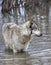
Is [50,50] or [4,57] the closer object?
[4,57]

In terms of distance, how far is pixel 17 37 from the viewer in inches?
301

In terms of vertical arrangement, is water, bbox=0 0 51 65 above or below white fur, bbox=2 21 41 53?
below

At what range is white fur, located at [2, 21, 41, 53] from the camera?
7469mm

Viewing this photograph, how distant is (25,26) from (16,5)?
1245 cm

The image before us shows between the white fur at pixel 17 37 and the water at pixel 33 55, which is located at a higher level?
the white fur at pixel 17 37

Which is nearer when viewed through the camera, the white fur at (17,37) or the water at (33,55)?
the water at (33,55)

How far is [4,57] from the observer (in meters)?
7.39

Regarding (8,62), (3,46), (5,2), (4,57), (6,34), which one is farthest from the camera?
(5,2)

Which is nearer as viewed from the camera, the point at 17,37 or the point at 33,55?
the point at 33,55

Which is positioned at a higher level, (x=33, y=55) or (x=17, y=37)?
(x=17, y=37)

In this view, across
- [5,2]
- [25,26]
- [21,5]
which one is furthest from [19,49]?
[21,5]

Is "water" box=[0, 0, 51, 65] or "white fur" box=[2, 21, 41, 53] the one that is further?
"white fur" box=[2, 21, 41, 53]

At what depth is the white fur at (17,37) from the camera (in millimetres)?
7469

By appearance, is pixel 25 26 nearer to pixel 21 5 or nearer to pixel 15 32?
pixel 15 32
